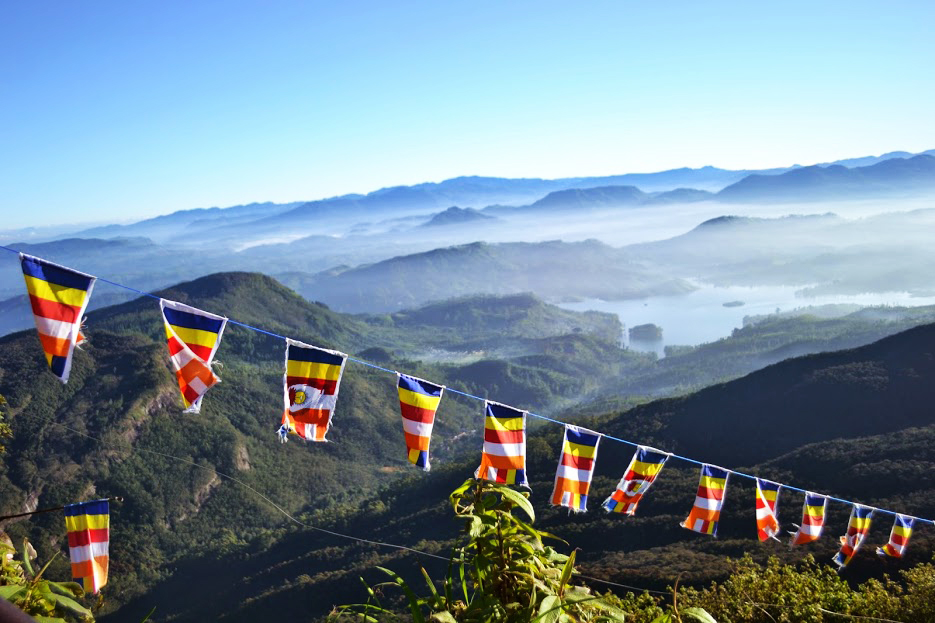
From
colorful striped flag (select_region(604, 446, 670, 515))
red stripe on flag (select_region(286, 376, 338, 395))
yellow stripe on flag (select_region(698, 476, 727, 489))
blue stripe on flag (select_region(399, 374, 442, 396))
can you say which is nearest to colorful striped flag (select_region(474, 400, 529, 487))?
blue stripe on flag (select_region(399, 374, 442, 396))

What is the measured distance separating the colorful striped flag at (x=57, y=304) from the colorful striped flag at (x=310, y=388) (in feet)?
Answer: 11.5

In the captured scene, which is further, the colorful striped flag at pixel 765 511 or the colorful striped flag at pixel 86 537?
the colorful striped flag at pixel 765 511

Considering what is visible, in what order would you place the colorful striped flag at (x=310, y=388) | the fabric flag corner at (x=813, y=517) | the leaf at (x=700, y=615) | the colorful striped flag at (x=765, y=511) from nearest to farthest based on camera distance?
the leaf at (x=700, y=615) → the colorful striped flag at (x=310, y=388) → the colorful striped flag at (x=765, y=511) → the fabric flag corner at (x=813, y=517)

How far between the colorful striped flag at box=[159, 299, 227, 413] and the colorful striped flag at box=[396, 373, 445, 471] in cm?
364

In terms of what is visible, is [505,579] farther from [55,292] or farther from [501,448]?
[501,448]

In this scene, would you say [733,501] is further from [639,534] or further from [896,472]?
[896,472]

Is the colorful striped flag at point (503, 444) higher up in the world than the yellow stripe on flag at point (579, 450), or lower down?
higher up

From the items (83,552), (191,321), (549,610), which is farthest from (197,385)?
(549,610)

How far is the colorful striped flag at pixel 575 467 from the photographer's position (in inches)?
575

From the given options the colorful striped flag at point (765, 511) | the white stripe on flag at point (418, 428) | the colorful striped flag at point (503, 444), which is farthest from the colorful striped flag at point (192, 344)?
the colorful striped flag at point (765, 511)

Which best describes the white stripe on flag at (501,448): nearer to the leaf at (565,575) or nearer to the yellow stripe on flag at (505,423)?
the yellow stripe on flag at (505,423)

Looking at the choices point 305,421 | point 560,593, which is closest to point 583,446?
point 305,421

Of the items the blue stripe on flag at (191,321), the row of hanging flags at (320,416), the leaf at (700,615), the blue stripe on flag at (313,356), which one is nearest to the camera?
the leaf at (700,615)

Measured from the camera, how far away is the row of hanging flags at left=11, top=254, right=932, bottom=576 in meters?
8.89
